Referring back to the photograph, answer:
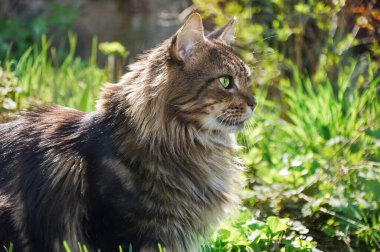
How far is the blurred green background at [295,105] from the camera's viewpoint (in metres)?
3.97

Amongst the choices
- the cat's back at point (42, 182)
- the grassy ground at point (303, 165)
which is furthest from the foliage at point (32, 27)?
the cat's back at point (42, 182)

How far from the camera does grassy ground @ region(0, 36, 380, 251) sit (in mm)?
3744

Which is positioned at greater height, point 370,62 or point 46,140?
point 370,62

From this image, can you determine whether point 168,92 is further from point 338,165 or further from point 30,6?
point 30,6

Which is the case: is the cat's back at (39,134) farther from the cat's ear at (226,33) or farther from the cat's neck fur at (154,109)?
the cat's ear at (226,33)

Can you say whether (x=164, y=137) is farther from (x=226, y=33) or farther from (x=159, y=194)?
(x=226, y=33)

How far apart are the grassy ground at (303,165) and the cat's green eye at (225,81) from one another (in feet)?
1.15

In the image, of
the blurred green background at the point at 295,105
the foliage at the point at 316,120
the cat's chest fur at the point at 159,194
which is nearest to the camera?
the cat's chest fur at the point at 159,194

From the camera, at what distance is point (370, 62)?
5418 millimetres

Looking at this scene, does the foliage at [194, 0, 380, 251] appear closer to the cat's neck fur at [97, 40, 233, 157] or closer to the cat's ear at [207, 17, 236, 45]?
the cat's ear at [207, 17, 236, 45]

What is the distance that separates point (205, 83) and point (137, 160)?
474mm

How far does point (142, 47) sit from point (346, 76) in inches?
108

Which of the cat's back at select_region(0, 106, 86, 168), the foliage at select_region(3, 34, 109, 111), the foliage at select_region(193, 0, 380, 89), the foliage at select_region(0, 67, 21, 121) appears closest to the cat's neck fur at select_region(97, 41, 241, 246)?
the cat's back at select_region(0, 106, 86, 168)

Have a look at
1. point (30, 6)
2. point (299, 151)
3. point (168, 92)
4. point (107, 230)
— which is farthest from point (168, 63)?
point (30, 6)
